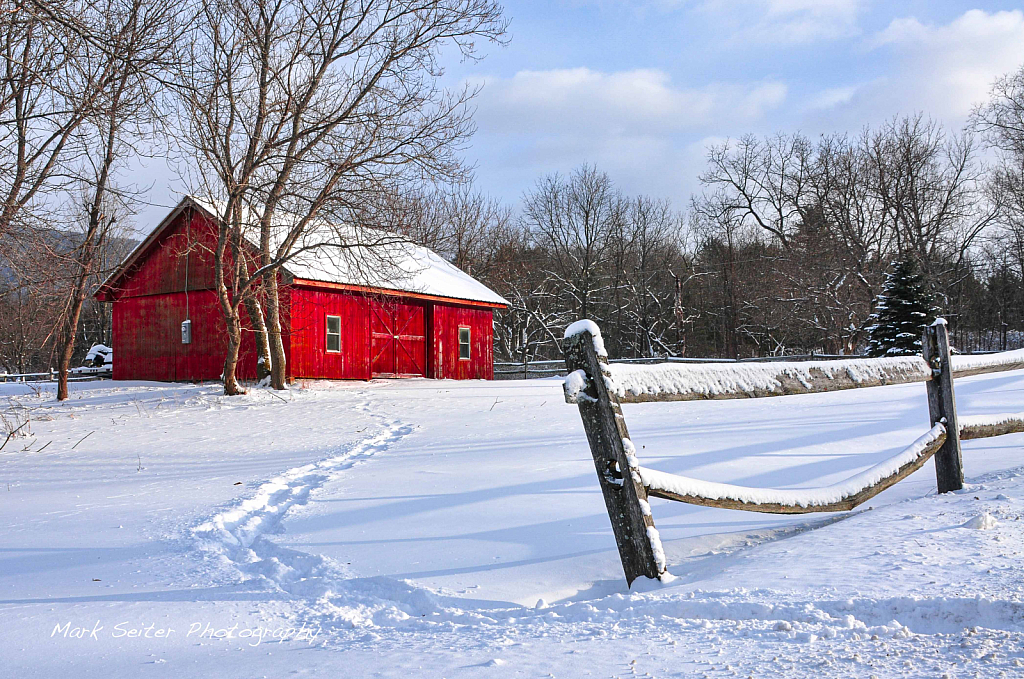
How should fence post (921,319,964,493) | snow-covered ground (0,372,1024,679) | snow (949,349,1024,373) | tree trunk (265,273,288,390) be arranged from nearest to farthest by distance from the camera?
snow-covered ground (0,372,1024,679) < fence post (921,319,964,493) < snow (949,349,1024,373) < tree trunk (265,273,288,390)

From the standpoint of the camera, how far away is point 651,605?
266 centimetres

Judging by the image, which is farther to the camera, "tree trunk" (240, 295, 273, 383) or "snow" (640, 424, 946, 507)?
"tree trunk" (240, 295, 273, 383)

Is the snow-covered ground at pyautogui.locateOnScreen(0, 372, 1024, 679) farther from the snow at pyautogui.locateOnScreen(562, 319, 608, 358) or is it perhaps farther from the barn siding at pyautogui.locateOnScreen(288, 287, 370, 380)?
the barn siding at pyautogui.locateOnScreen(288, 287, 370, 380)

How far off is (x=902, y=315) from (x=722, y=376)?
81.6 ft

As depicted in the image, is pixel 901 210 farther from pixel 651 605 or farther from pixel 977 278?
pixel 651 605

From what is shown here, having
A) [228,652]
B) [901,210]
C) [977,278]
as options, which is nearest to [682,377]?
[228,652]

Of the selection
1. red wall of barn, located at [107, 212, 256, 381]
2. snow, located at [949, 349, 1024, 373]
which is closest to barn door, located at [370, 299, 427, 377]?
red wall of barn, located at [107, 212, 256, 381]

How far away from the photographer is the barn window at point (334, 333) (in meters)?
20.4

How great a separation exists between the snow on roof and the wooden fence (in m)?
13.1

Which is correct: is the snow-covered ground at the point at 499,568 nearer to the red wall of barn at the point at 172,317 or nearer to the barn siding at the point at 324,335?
the barn siding at the point at 324,335

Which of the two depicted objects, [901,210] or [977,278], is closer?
[901,210]

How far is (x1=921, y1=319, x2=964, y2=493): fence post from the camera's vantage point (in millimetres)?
4320

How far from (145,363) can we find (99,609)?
70.9 feet

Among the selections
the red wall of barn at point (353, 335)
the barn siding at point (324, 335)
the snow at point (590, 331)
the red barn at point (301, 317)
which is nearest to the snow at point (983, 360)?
the snow at point (590, 331)
